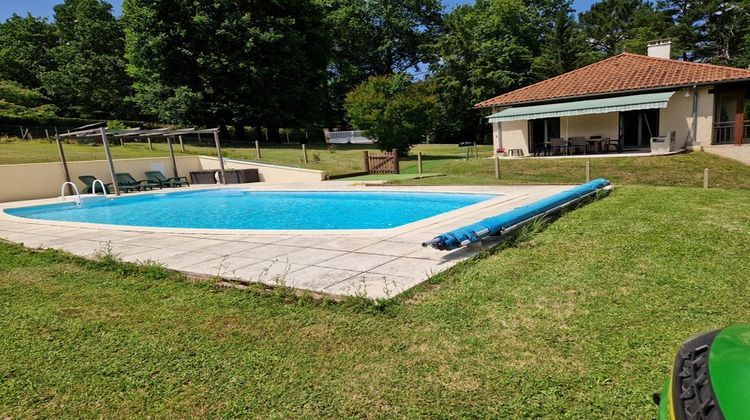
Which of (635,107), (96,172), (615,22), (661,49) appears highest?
(615,22)

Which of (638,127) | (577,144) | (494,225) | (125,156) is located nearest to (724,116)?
(638,127)

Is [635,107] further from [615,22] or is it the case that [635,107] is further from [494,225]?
[615,22]

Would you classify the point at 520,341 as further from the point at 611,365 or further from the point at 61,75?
the point at 61,75

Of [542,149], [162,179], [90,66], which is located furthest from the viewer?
[90,66]

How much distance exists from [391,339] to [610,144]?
Result: 76.7 feet

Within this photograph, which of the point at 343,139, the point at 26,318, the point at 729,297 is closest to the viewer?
the point at 729,297

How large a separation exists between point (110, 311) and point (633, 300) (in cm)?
537

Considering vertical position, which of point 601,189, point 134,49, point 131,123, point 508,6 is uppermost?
point 508,6

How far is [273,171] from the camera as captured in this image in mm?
23203

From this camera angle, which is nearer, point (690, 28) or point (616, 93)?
point (616, 93)

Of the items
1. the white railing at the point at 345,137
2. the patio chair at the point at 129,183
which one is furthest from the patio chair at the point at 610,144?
the white railing at the point at 345,137

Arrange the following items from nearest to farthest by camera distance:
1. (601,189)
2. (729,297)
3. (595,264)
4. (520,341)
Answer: (520,341)
(729,297)
(595,264)
(601,189)

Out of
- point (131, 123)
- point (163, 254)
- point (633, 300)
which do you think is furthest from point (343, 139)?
point (633, 300)

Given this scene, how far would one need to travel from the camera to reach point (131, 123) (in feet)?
140
